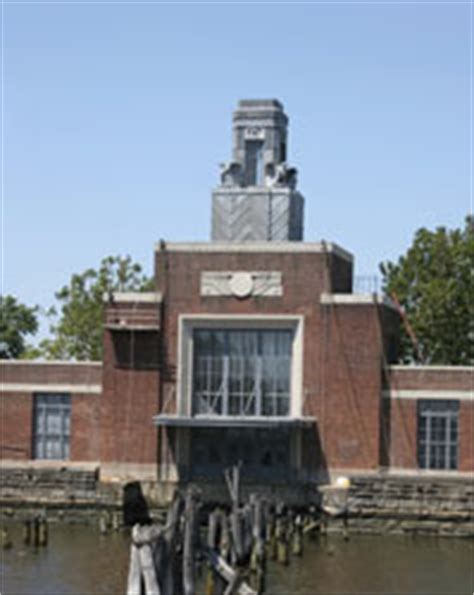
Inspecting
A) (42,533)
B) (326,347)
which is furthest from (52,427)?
(42,533)

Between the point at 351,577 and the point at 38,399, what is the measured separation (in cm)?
2149

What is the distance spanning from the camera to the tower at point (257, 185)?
6359 cm

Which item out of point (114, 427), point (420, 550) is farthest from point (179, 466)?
point (420, 550)

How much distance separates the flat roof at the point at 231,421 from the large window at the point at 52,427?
4395 millimetres

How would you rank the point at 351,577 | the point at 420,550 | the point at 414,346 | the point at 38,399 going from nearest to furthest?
the point at 351,577
the point at 420,550
the point at 38,399
the point at 414,346

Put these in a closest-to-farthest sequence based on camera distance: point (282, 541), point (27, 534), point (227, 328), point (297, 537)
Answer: point (282, 541) → point (297, 537) → point (27, 534) → point (227, 328)

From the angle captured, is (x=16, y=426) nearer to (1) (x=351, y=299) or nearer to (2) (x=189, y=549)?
(1) (x=351, y=299)

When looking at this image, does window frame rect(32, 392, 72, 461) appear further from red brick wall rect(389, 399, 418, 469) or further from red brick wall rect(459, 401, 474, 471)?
red brick wall rect(459, 401, 474, 471)

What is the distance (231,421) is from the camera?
5909cm

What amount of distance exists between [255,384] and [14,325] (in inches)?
1490

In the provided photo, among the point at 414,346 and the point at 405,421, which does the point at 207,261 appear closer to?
the point at 405,421

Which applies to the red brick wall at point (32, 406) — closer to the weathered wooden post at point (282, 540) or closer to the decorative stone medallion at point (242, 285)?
the decorative stone medallion at point (242, 285)

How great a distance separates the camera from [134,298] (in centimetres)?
6162

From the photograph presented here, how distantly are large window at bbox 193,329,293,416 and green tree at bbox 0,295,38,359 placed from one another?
3630 centimetres
